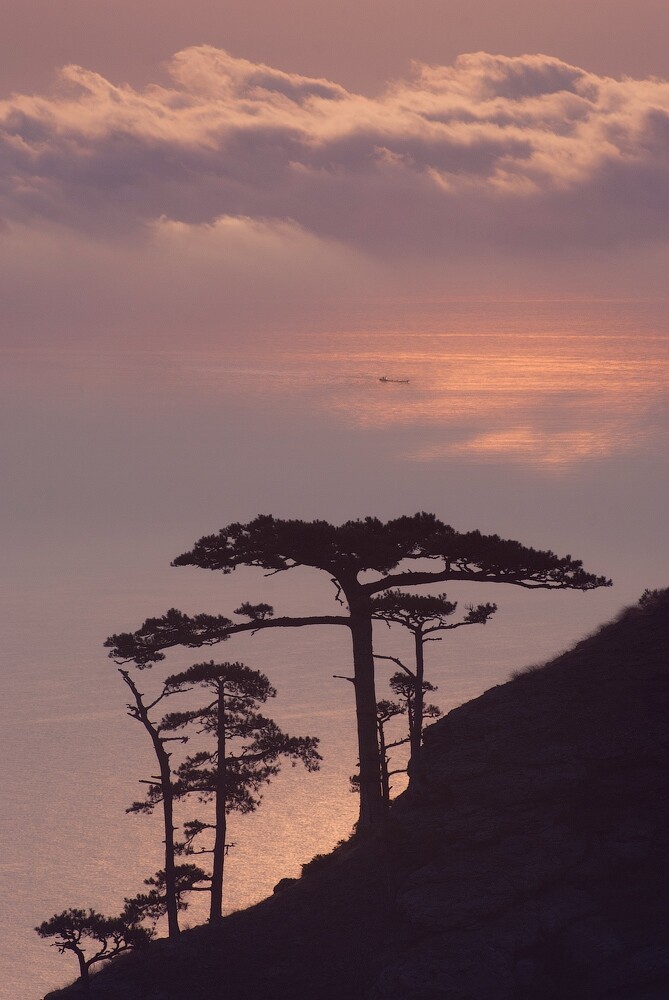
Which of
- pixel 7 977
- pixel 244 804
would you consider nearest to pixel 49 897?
pixel 7 977

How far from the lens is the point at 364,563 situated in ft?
146

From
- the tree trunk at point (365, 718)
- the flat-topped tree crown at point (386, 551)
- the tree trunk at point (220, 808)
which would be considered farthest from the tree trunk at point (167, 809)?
the tree trunk at point (365, 718)

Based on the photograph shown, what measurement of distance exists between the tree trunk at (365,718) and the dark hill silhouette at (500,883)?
8.74 feet

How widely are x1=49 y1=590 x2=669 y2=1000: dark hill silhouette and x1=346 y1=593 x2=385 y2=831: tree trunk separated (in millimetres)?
2663

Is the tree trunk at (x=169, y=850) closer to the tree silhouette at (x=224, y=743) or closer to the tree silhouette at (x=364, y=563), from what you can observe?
the tree silhouette at (x=224, y=743)

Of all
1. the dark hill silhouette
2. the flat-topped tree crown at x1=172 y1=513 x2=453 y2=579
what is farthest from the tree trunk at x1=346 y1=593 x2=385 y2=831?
the dark hill silhouette

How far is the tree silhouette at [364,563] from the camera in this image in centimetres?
4222

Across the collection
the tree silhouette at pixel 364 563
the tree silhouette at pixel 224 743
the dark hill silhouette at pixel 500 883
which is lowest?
the dark hill silhouette at pixel 500 883

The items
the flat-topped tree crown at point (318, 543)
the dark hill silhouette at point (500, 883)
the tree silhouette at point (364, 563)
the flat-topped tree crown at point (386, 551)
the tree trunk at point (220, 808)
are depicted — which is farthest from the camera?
the tree trunk at point (220, 808)

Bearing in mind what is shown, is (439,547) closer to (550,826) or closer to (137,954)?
(550,826)

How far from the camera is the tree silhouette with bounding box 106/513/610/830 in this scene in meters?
42.2

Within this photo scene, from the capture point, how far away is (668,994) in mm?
30703

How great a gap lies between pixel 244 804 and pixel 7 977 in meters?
120

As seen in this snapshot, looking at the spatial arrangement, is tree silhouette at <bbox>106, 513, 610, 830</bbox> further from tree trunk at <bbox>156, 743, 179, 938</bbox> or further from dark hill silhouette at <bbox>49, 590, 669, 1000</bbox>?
tree trunk at <bbox>156, 743, 179, 938</bbox>
